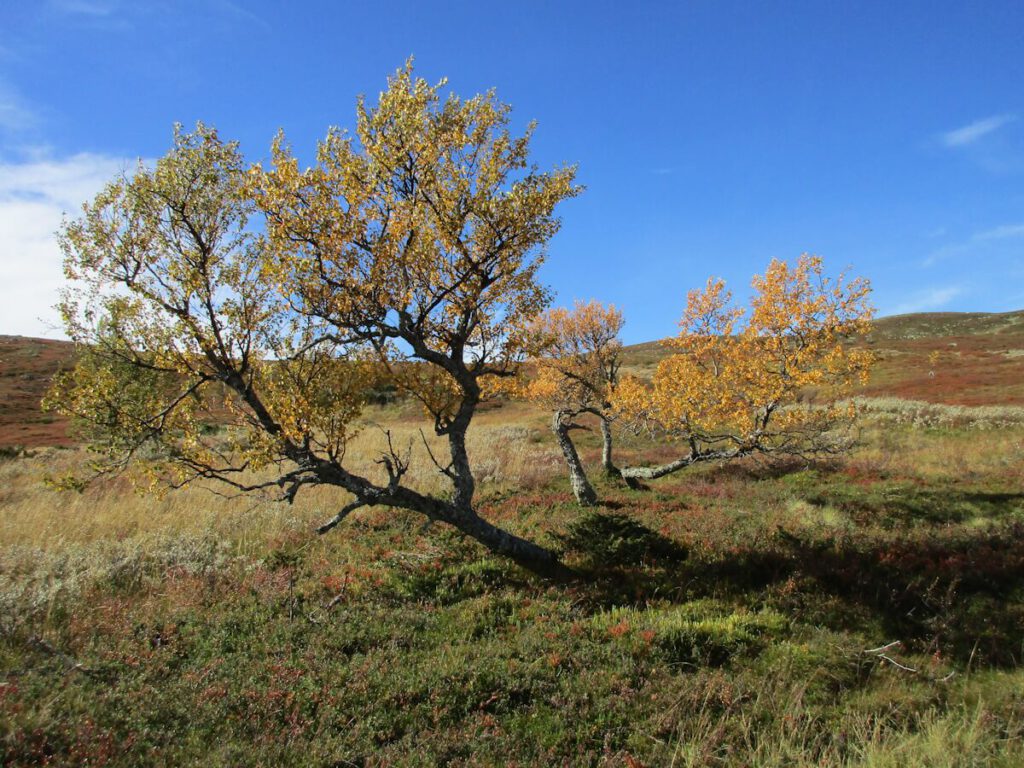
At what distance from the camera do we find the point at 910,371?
6675 cm

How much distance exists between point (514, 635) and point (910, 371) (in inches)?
3003

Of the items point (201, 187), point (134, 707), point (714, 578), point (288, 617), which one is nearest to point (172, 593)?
point (288, 617)

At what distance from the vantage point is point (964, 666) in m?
9.20

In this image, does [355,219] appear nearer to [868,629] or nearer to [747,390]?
[747,390]

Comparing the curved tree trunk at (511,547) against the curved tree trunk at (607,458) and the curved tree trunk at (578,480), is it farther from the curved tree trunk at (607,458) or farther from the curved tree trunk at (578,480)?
the curved tree trunk at (607,458)

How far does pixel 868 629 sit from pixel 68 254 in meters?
17.3

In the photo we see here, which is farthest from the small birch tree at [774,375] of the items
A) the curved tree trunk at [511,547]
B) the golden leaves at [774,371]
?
the curved tree trunk at [511,547]

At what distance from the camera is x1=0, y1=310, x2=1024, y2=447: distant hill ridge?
47.4m

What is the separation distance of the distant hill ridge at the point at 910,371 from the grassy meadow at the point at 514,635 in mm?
8497

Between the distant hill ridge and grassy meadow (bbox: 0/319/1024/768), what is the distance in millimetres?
8497

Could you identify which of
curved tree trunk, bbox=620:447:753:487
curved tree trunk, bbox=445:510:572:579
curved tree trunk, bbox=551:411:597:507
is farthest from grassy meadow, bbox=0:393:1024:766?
curved tree trunk, bbox=551:411:597:507

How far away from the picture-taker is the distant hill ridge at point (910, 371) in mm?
47406

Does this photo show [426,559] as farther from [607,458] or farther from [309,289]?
[607,458]

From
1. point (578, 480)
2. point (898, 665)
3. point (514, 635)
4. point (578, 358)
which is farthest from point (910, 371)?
point (514, 635)
